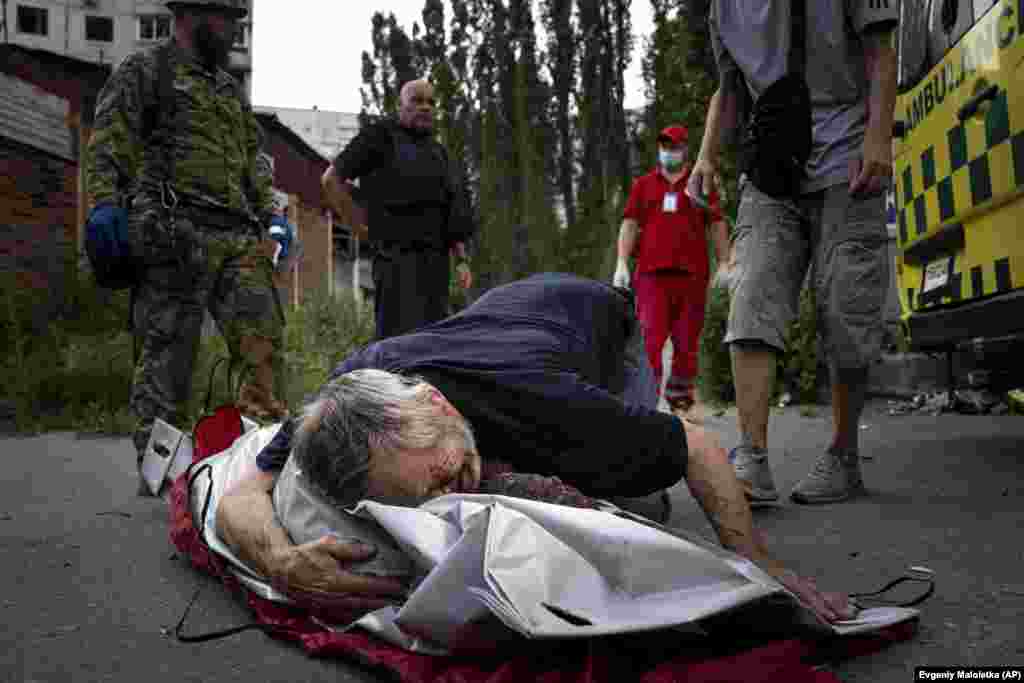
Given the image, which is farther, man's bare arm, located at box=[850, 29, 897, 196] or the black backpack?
the black backpack

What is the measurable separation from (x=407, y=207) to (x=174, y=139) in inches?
58.9

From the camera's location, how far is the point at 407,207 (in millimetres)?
5305

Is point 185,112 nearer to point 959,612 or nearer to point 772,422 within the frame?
point 959,612

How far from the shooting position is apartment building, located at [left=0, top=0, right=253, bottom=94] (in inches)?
1464

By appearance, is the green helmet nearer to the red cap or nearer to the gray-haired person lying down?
the gray-haired person lying down

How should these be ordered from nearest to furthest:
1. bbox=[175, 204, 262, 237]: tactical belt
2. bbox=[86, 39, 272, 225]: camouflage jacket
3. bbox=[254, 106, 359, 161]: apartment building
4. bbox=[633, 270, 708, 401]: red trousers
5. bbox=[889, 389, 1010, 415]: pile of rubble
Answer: bbox=[86, 39, 272, 225]: camouflage jacket → bbox=[175, 204, 262, 237]: tactical belt → bbox=[889, 389, 1010, 415]: pile of rubble → bbox=[633, 270, 708, 401]: red trousers → bbox=[254, 106, 359, 161]: apartment building

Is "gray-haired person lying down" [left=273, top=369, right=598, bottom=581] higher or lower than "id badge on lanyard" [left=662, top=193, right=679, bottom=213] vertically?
lower

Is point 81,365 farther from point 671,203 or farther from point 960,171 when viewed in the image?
point 960,171

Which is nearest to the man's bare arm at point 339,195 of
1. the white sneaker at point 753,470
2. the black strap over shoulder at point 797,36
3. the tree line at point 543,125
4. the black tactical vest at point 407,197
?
the black tactical vest at point 407,197

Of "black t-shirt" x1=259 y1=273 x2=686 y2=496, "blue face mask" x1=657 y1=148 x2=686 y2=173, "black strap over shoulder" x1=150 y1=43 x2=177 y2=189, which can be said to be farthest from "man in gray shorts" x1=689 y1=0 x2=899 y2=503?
"blue face mask" x1=657 y1=148 x2=686 y2=173

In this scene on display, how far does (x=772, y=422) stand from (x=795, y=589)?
4.47m

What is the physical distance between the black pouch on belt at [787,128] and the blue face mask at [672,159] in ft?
10.2

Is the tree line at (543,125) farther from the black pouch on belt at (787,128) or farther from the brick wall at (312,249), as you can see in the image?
the black pouch on belt at (787,128)

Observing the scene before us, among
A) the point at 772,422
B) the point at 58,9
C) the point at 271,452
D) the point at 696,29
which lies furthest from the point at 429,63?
the point at 271,452
